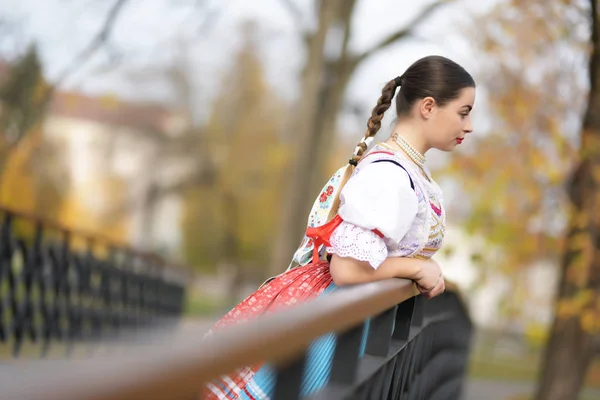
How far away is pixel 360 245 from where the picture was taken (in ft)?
7.95

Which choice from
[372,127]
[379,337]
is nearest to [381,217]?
[379,337]

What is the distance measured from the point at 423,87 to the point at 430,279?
1.78 feet

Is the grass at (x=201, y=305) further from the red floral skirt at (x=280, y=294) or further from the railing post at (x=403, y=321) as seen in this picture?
the red floral skirt at (x=280, y=294)

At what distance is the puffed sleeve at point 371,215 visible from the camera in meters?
2.42

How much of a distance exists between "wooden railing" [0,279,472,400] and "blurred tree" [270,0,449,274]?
7640mm

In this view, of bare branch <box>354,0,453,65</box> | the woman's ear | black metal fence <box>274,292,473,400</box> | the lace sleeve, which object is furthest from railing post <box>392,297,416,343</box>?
bare branch <box>354,0,453,65</box>

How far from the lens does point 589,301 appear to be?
9320 millimetres

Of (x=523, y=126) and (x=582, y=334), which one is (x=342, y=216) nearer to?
(x=582, y=334)

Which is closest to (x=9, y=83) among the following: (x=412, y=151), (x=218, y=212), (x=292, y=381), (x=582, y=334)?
(x=582, y=334)

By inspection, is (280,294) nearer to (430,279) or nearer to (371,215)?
(371,215)

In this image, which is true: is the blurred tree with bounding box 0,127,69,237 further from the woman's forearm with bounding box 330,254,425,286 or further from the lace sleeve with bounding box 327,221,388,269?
the lace sleeve with bounding box 327,221,388,269

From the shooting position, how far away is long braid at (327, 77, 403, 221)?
102 inches

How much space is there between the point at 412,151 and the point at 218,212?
32.8 meters

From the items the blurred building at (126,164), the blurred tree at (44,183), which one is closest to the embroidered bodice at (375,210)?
the blurred tree at (44,183)
